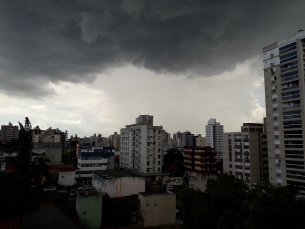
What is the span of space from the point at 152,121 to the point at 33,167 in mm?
43767

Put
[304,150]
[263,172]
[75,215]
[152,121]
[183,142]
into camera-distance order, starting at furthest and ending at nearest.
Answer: [183,142], [152,121], [263,172], [304,150], [75,215]

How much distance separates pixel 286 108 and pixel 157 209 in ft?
89.3

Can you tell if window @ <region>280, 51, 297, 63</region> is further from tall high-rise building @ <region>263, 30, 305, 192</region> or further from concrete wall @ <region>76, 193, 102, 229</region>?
concrete wall @ <region>76, 193, 102, 229</region>

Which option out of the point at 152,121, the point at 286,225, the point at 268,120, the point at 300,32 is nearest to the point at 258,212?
the point at 286,225

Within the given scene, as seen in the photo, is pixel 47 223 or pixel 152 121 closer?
pixel 47 223

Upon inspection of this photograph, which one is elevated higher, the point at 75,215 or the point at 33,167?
the point at 33,167

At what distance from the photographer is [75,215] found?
24672mm

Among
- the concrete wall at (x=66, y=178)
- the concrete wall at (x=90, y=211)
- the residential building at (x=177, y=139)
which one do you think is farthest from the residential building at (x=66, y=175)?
the residential building at (x=177, y=139)

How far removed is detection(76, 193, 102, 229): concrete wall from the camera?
79.4 feet

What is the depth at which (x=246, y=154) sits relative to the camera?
1754 inches

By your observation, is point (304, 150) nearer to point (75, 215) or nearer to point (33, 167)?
point (75, 215)

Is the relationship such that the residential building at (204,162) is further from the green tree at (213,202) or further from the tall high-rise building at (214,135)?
the tall high-rise building at (214,135)

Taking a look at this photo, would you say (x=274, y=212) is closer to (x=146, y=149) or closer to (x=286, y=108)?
(x=286, y=108)

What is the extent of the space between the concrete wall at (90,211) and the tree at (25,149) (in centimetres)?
2494
